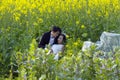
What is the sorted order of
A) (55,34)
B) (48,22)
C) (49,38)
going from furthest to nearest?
(48,22) < (49,38) < (55,34)

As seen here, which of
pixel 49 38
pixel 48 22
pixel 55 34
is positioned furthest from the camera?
pixel 48 22

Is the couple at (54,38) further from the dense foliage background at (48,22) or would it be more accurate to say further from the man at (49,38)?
the dense foliage background at (48,22)

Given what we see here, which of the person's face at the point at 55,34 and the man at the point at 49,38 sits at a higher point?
the person's face at the point at 55,34

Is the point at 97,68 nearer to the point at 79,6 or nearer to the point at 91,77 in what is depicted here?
the point at 91,77

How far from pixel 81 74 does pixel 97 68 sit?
0.11m

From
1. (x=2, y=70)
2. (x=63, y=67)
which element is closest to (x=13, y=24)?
(x=2, y=70)

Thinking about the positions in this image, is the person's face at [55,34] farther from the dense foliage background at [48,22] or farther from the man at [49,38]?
the dense foliage background at [48,22]

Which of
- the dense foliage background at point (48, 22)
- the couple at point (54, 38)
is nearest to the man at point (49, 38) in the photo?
the couple at point (54, 38)

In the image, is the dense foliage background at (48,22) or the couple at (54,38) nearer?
the dense foliage background at (48,22)

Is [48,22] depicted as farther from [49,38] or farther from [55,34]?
[55,34]

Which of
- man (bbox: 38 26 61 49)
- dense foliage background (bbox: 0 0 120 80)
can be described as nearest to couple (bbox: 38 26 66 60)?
man (bbox: 38 26 61 49)

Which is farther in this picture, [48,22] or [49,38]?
[48,22]

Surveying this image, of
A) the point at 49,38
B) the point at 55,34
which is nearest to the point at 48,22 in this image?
the point at 49,38

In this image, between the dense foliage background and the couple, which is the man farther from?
the dense foliage background
